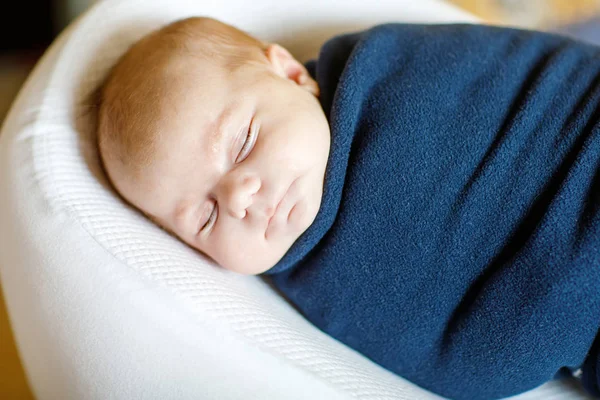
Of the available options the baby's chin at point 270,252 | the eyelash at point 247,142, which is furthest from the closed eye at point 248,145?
the baby's chin at point 270,252

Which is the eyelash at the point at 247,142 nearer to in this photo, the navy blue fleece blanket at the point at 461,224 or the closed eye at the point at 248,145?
the closed eye at the point at 248,145

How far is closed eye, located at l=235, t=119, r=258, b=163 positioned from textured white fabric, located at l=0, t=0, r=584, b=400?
0.51ft

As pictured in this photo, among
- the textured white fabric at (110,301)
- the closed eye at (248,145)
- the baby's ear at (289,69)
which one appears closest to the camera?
the textured white fabric at (110,301)

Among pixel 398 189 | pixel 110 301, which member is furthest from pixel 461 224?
pixel 110 301

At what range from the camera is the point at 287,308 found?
0.86 meters

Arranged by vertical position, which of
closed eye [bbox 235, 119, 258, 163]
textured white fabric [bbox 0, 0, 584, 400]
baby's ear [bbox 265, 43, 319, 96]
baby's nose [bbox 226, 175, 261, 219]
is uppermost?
baby's ear [bbox 265, 43, 319, 96]

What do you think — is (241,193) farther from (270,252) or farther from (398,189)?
(398,189)

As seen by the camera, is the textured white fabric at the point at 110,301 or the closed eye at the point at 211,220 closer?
the textured white fabric at the point at 110,301

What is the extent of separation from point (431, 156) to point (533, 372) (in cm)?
33

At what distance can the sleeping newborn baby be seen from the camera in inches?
29.2

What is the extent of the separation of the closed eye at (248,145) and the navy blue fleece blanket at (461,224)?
4.6 inches

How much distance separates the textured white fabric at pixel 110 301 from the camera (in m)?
0.66

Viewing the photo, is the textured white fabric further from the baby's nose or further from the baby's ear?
the baby's ear

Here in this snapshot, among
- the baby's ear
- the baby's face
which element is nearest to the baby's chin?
the baby's face
